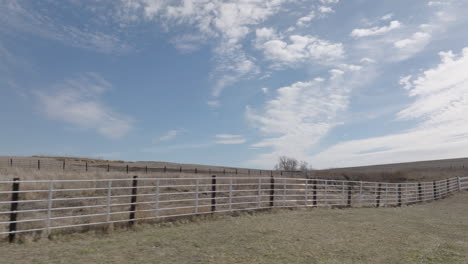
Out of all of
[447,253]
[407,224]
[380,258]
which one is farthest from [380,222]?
[380,258]

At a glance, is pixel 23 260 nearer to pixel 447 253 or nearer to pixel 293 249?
pixel 293 249

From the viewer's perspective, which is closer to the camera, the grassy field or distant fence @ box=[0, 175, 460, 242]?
the grassy field

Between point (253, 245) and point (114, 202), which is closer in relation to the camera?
point (253, 245)

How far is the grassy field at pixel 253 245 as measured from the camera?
21.2 feet

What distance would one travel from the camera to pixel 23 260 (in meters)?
6.22

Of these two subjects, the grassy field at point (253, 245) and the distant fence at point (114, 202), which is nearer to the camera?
the grassy field at point (253, 245)

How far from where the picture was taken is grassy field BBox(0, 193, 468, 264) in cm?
647

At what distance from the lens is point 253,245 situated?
7.47 meters

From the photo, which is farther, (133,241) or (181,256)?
(133,241)

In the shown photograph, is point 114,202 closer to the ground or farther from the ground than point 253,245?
closer to the ground

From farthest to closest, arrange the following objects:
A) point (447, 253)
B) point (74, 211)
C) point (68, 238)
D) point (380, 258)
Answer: point (74, 211), point (68, 238), point (447, 253), point (380, 258)

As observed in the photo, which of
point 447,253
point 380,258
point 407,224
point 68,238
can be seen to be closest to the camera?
point 380,258

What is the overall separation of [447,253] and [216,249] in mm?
4945

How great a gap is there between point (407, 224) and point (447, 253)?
4372 millimetres
